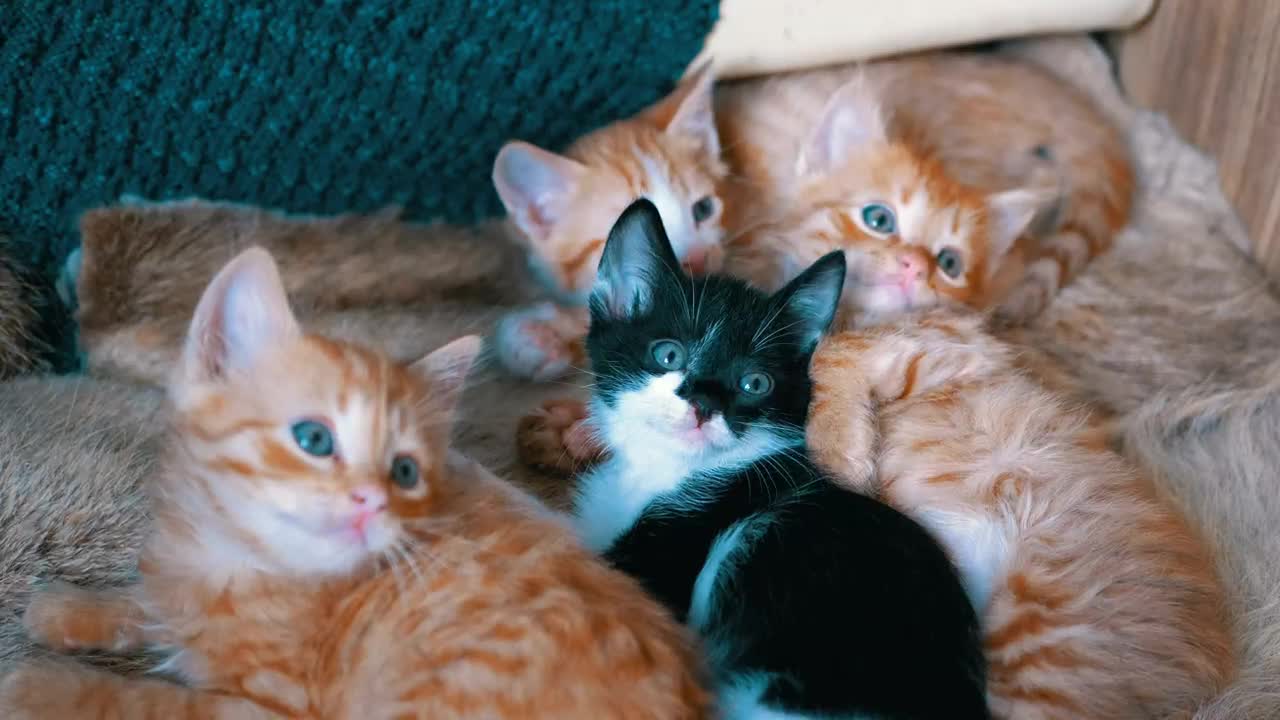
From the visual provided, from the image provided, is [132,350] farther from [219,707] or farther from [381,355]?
[219,707]

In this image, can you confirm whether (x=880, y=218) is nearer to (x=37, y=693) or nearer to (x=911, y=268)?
(x=911, y=268)

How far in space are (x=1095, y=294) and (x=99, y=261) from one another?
177cm

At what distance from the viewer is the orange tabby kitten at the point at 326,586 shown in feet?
3.73

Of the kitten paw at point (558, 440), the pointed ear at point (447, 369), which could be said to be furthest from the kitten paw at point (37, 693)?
the kitten paw at point (558, 440)

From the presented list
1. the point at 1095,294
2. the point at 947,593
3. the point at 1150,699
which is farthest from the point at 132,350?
the point at 1095,294

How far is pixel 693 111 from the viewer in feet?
6.65

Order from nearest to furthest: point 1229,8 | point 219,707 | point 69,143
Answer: point 219,707, point 69,143, point 1229,8

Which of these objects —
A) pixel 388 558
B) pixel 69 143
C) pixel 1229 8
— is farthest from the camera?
pixel 1229 8

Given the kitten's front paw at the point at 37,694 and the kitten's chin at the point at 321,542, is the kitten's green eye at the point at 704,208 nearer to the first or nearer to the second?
the kitten's chin at the point at 321,542

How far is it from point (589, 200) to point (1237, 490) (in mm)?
1159

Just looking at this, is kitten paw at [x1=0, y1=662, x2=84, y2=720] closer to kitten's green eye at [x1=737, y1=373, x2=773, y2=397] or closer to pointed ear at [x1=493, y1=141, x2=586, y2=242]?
kitten's green eye at [x1=737, y1=373, x2=773, y2=397]

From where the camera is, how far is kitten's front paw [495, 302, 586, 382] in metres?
1.81

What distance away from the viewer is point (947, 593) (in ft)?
4.30

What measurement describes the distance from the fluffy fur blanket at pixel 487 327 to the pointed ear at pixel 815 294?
0.44 m
